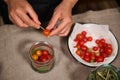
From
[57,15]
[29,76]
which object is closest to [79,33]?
[57,15]

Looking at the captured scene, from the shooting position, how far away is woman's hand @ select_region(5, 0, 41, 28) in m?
0.87

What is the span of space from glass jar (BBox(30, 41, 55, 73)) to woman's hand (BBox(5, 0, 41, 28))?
0.26ft

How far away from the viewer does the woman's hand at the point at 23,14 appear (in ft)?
2.84

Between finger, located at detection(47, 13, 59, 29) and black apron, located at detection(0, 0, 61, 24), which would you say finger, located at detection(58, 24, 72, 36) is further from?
black apron, located at detection(0, 0, 61, 24)

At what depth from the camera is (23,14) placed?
86 cm

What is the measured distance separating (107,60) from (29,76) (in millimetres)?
301

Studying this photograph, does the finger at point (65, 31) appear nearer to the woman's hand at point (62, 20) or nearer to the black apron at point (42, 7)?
the woman's hand at point (62, 20)

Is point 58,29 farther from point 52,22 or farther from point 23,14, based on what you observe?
point 23,14

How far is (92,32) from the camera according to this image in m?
1.01

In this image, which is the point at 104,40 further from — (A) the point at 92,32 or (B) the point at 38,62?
(B) the point at 38,62

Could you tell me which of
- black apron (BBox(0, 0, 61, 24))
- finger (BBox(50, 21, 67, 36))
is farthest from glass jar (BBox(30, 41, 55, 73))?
black apron (BBox(0, 0, 61, 24))

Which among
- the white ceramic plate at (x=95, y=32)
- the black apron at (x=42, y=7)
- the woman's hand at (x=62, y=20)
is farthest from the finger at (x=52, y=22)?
the black apron at (x=42, y=7)

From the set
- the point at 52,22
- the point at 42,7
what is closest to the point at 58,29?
the point at 52,22

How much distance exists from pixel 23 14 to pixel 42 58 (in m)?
0.17
